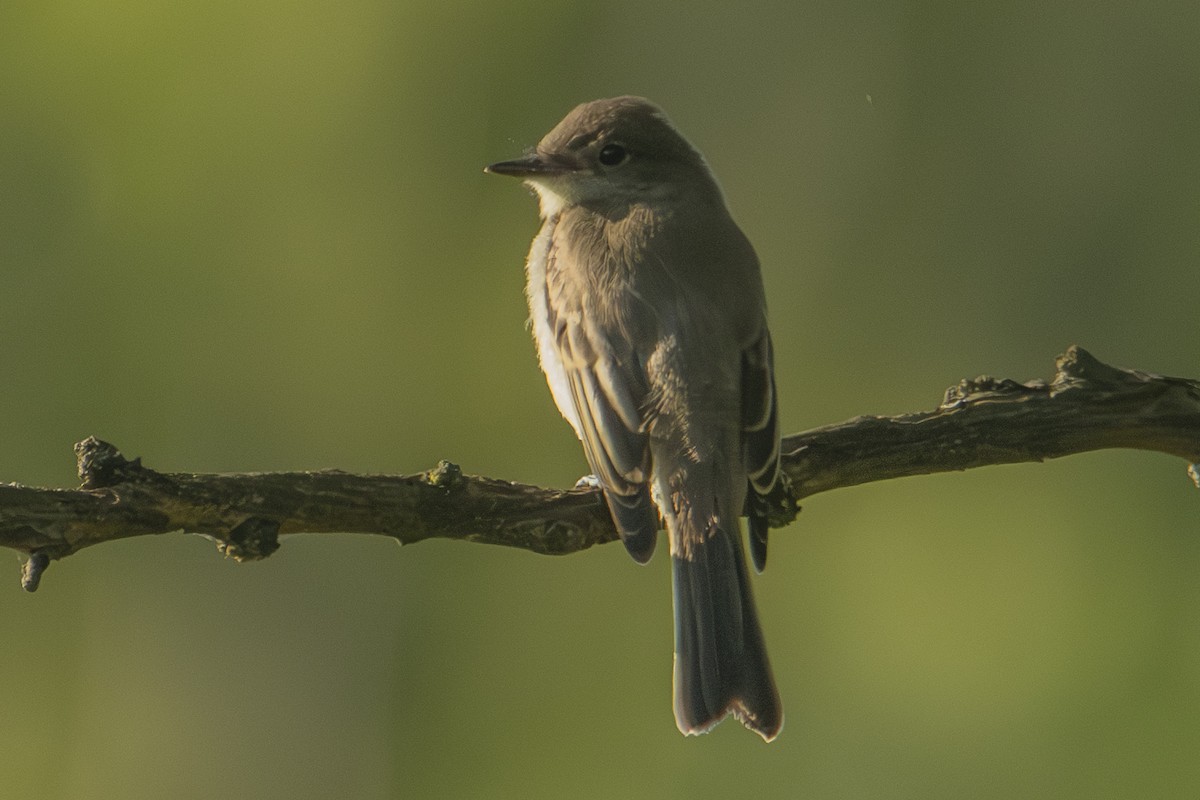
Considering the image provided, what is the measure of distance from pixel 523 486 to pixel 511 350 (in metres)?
4.54

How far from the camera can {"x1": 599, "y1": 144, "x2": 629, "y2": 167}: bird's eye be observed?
4.62 meters

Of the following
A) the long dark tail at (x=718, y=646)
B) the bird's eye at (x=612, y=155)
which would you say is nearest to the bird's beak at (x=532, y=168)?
the bird's eye at (x=612, y=155)

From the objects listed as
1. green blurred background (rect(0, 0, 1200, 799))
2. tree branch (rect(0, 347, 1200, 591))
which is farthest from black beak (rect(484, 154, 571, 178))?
green blurred background (rect(0, 0, 1200, 799))

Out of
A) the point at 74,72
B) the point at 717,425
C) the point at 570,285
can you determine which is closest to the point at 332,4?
the point at 74,72

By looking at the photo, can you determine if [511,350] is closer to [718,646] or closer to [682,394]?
[682,394]

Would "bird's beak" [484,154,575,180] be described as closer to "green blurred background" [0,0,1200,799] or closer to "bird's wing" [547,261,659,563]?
"bird's wing" [547,261,659,563]

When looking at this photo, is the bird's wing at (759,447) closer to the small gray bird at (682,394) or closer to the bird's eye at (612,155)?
the small gray bird at (682,394)

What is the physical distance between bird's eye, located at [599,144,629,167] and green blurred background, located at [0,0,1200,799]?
9.83 feet

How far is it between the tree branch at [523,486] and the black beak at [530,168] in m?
Answer: 1.39

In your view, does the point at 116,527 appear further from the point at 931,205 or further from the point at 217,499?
the point at 931,205

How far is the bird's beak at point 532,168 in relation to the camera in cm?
459

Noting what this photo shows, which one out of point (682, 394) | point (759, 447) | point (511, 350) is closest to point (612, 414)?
point (682, 394)

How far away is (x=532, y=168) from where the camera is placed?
15.1 ft

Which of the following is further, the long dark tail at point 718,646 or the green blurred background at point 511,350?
the green blurred background at point 511,350
